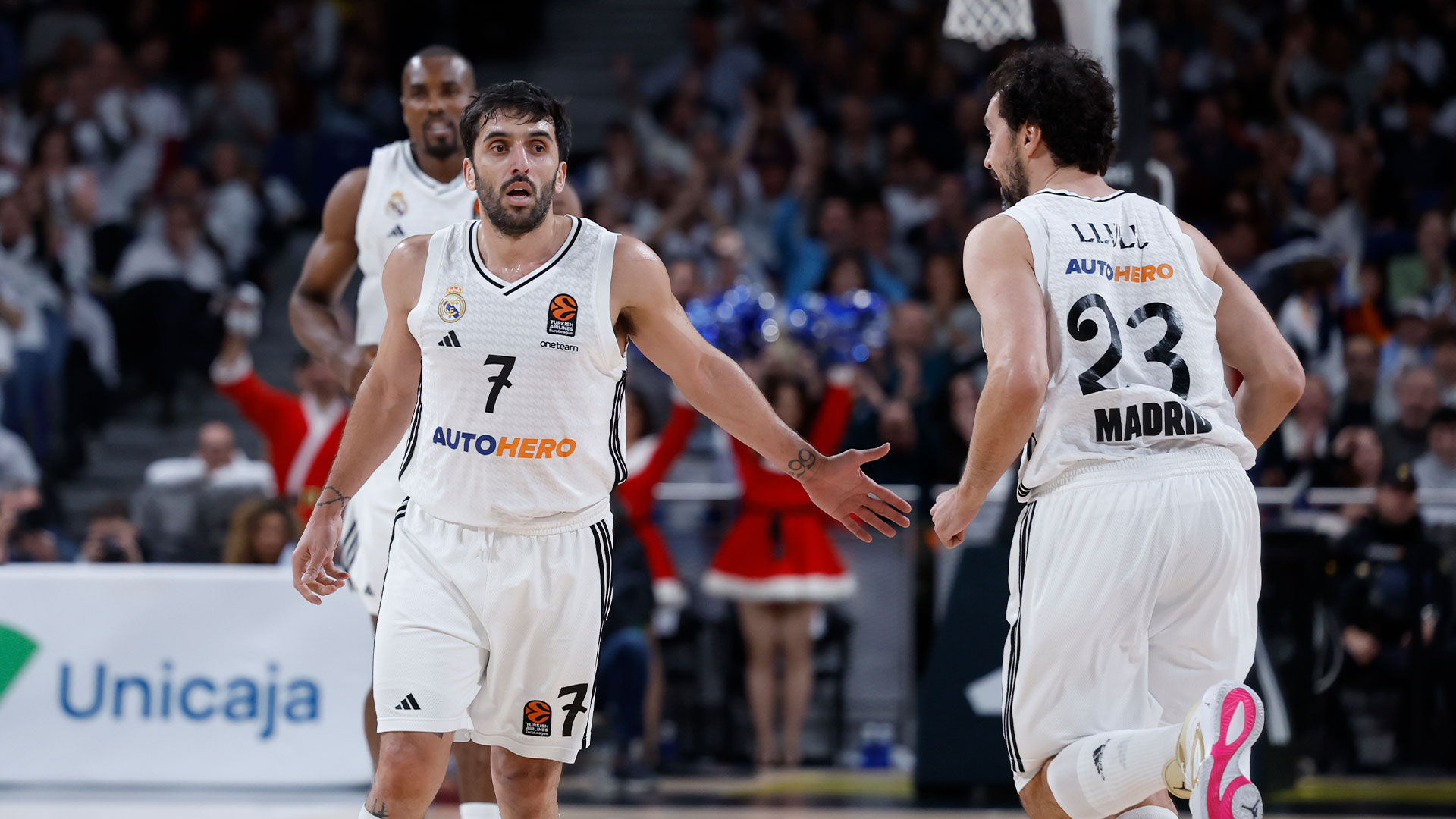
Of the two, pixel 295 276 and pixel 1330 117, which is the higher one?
pixel 1330 117

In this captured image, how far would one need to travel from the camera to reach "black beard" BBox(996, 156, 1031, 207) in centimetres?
444

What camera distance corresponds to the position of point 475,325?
4469mm

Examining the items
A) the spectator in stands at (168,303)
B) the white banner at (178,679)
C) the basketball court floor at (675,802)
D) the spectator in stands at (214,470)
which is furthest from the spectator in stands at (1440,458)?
the spectator in stands at (168,303)

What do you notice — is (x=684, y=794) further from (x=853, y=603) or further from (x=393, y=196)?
(x=393, y=196)

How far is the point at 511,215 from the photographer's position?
4.53 m

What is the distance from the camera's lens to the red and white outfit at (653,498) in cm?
907

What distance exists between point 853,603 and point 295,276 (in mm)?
6980

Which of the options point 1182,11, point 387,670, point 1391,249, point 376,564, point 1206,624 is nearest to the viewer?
point 1206,624

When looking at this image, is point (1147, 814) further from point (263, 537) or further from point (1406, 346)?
point (1406, 346)

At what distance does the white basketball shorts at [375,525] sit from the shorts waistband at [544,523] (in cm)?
97

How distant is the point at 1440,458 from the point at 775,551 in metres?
4.13

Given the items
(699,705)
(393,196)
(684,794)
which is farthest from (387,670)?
(699,705)

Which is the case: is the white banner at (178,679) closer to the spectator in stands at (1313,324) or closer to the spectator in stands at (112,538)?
the spectator in stands at (112,538)

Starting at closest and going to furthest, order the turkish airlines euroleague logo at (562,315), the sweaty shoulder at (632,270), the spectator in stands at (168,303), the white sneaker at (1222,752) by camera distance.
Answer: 1. the white sneaker at (1222,752)
2. the turkish airlines euroleague logo at (562,315)
3. the sweaty shoulder at (632,270)
4. the spectator in stands at (168,303)
